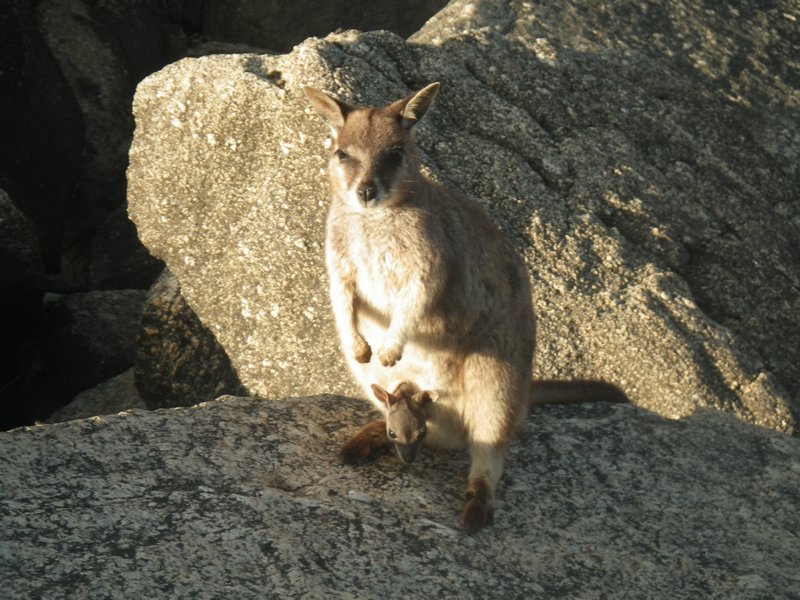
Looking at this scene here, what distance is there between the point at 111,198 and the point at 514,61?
4373 millimetres

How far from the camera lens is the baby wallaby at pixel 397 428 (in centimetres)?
544

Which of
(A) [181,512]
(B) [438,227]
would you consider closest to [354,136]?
(B) [438,227]

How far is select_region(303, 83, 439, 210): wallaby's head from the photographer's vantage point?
574cm

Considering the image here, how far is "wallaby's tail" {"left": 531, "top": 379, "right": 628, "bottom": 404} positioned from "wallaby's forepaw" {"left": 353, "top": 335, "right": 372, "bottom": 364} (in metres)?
1.01

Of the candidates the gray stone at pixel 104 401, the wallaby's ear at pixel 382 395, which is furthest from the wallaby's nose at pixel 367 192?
the gray stone at pixel 104 401

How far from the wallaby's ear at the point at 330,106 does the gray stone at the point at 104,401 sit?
2.92 metres

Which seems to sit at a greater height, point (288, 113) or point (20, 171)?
point (288, 113)

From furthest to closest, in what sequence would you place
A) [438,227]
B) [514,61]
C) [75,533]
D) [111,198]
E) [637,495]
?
1. [111,198]
2. [514,61]
3. [438,227]
4. [637,495]
5. [75,533]

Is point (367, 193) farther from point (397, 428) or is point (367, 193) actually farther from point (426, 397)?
point (397, 428)

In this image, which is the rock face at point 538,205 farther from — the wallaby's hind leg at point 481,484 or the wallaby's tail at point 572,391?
the wallaby's hind leg at point 481,484

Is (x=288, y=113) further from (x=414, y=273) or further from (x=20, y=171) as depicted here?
(x=20, y=171)

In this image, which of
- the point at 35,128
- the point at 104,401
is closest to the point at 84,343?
the point at 104,401

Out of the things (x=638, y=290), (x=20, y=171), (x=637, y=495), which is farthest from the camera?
(x=20, y=171)

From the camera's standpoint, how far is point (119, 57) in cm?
1070
